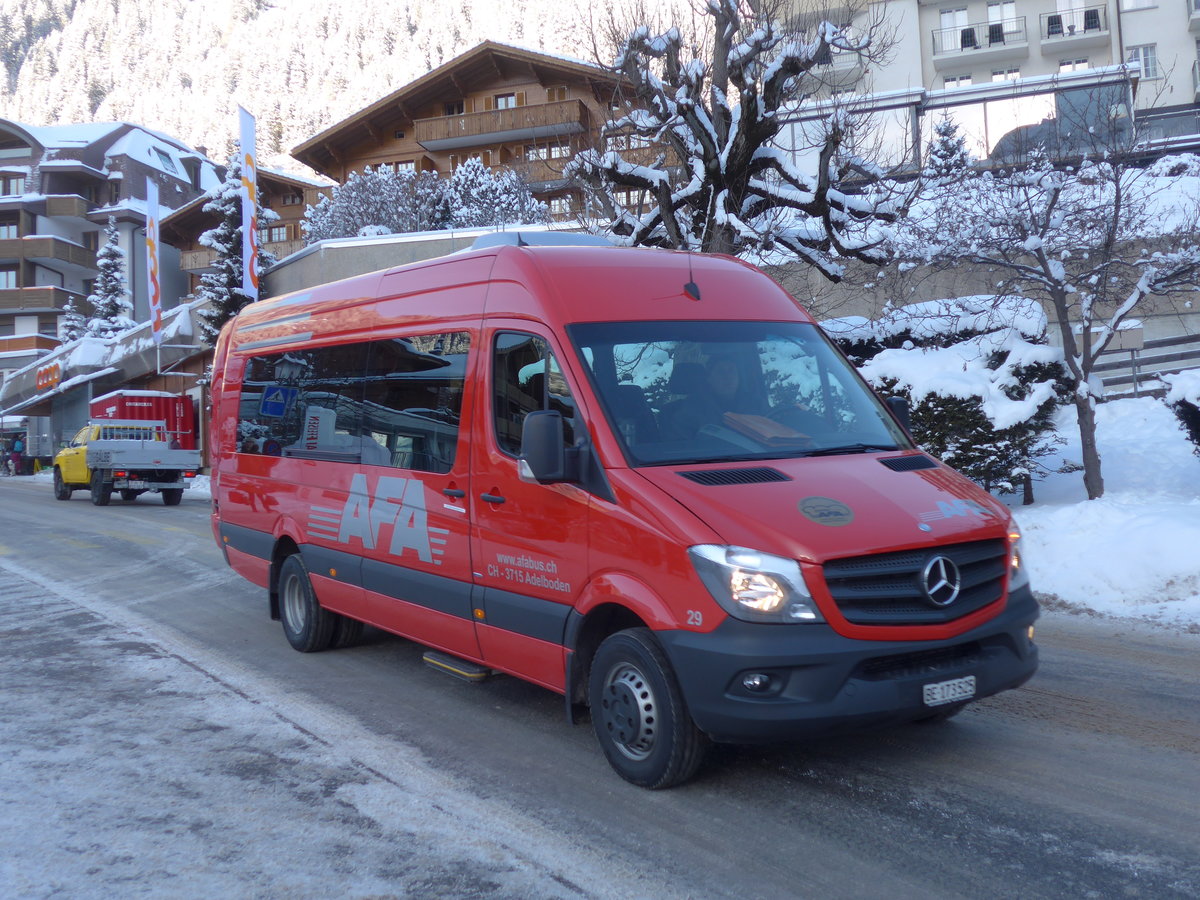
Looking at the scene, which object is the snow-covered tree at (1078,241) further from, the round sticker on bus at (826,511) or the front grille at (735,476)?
the round sticker on bus at (826,511)

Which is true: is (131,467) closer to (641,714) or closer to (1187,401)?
(1187,401)

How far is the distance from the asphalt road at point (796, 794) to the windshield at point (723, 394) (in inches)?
58.4

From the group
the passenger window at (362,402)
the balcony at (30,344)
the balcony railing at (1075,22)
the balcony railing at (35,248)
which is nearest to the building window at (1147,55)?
the balcony railing at (1075,22)

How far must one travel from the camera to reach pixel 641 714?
4.73 meters

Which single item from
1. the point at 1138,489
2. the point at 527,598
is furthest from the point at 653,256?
the point at 1138,489

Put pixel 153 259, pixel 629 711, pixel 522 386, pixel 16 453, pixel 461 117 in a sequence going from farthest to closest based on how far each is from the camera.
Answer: pixel 16 453
pixel 461 117
pixel 153 259
pixel 522 386
pixel 629 711

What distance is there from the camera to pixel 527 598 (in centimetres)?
535

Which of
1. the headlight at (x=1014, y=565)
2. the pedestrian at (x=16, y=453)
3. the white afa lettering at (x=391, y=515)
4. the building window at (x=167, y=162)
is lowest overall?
the headlight at (x=1014, y=565)

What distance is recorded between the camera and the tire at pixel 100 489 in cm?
2489

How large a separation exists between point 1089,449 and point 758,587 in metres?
8.47

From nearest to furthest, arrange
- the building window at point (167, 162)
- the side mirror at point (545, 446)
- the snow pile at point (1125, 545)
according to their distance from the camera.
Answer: the side mirror at point (545, 446) < the snow pile at point (1125, 545) < the building window at point (167, 162)

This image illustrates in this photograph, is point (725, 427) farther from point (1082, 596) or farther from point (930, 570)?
point (1082, 596)

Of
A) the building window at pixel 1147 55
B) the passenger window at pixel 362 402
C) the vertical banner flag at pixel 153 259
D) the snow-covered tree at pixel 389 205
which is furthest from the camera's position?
the building window at pixel 1147 55

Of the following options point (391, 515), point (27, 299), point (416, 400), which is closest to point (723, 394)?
point (416, 400)
